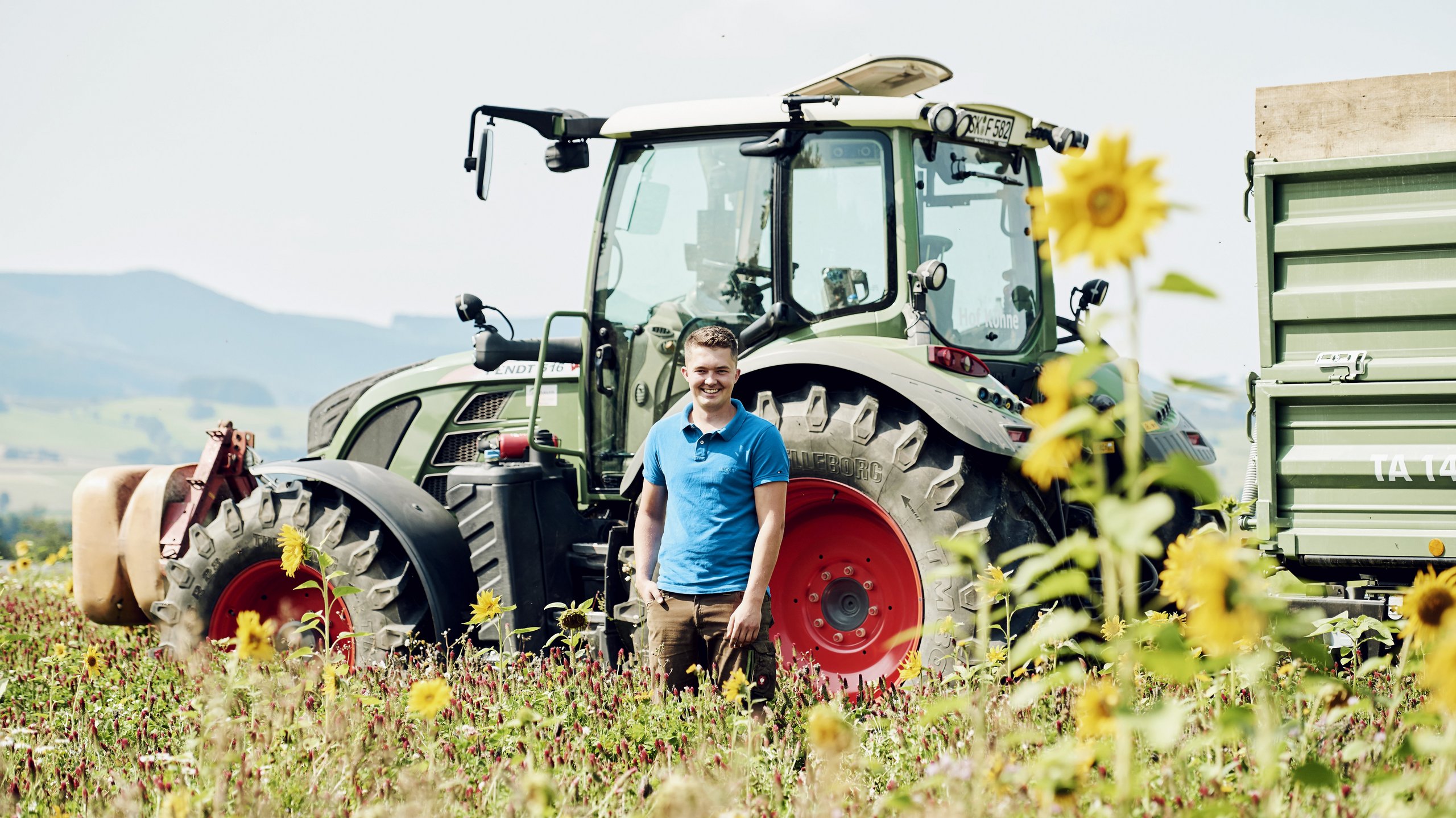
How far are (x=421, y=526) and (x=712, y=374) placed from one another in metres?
2.29

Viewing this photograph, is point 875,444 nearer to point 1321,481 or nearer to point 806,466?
point 806,466

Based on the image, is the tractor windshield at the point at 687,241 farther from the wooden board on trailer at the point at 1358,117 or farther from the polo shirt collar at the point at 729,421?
the wooden board on trailer at the point at 1358,117

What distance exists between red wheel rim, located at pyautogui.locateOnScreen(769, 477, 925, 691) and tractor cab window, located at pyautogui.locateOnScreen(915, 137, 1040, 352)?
36.8 inches

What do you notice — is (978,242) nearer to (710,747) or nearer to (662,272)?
(662,272)

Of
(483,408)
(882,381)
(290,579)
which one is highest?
(882,381)

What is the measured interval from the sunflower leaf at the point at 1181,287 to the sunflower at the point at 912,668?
241cm

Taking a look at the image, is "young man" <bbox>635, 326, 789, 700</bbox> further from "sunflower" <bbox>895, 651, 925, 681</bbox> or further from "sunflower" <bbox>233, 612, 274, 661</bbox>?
"sunflower" <bbox>233, 612, 274, 661</bbox>

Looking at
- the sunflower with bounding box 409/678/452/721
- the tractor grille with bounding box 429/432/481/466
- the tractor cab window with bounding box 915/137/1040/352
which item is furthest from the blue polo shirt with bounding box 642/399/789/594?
the tractor grille with bounding box 429/432/481/466

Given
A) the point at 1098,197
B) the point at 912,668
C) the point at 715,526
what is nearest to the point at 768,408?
the point at 715,526

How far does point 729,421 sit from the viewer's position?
409cm

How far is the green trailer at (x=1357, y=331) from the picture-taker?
4520 mm

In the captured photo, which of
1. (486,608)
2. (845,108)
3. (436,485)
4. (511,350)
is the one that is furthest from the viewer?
(436,485)

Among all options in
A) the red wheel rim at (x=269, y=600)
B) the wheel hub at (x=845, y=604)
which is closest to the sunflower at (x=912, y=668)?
the wheel hub at (x=845, y=604)

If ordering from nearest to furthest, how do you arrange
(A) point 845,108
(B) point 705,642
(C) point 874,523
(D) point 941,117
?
(B) point 705,642 → (C) point 874,523 → (D) point 941,117 → (A) point 845,108
